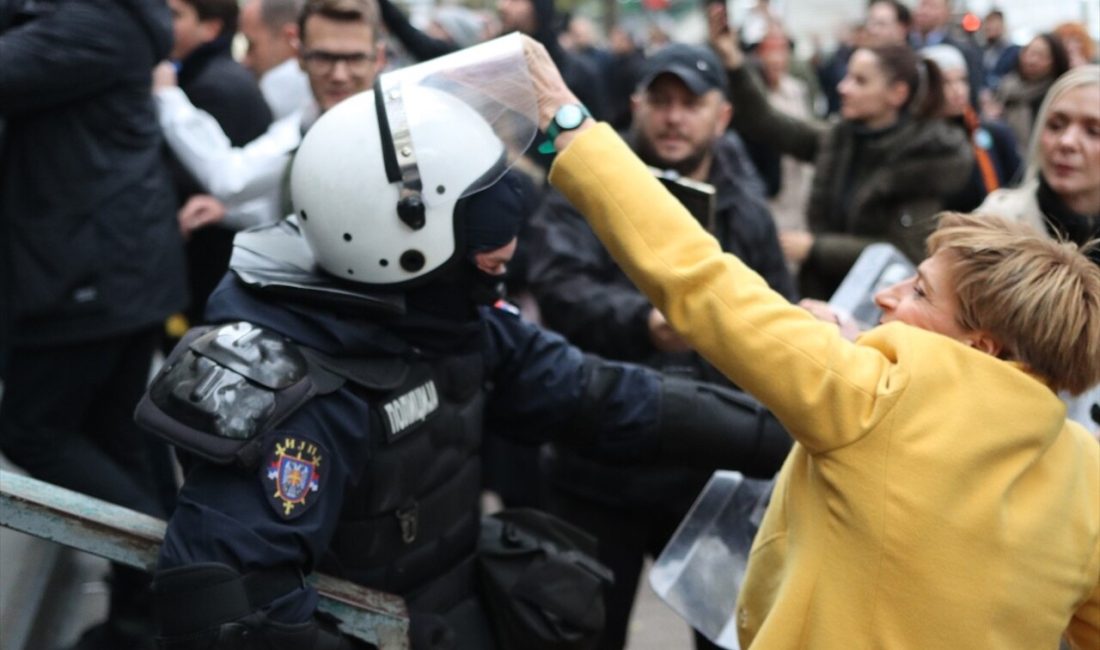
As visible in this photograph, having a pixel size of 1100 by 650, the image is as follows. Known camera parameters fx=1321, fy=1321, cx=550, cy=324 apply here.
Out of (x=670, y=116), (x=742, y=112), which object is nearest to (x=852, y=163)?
(x=742, y=112)

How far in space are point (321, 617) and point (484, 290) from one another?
0.66 metres

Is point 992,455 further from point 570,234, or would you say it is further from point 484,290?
point 570,234

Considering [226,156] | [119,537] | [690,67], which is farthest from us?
[226,156]

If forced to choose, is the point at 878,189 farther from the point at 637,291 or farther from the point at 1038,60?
the point at 1038,60

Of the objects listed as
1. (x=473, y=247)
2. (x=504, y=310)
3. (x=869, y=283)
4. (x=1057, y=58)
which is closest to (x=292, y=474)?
(x=473, y=247)

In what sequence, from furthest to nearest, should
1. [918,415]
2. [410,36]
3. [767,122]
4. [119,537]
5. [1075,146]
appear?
1. [767,122]
2. [410,36]
3. [1075,146]
4. [119,537]
5. [918,415]

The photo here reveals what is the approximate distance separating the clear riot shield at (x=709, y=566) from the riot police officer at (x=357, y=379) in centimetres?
40

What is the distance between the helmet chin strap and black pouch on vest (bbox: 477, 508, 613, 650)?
28.9 inches

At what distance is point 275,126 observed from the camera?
433 cm

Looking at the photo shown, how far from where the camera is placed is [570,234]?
3.62m

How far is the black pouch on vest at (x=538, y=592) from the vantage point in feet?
8.34

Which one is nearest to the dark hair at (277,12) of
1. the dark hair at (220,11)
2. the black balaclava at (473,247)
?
the dark hair at (220,11)

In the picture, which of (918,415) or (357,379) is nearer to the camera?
(918,415)

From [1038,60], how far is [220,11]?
17.3 feet
